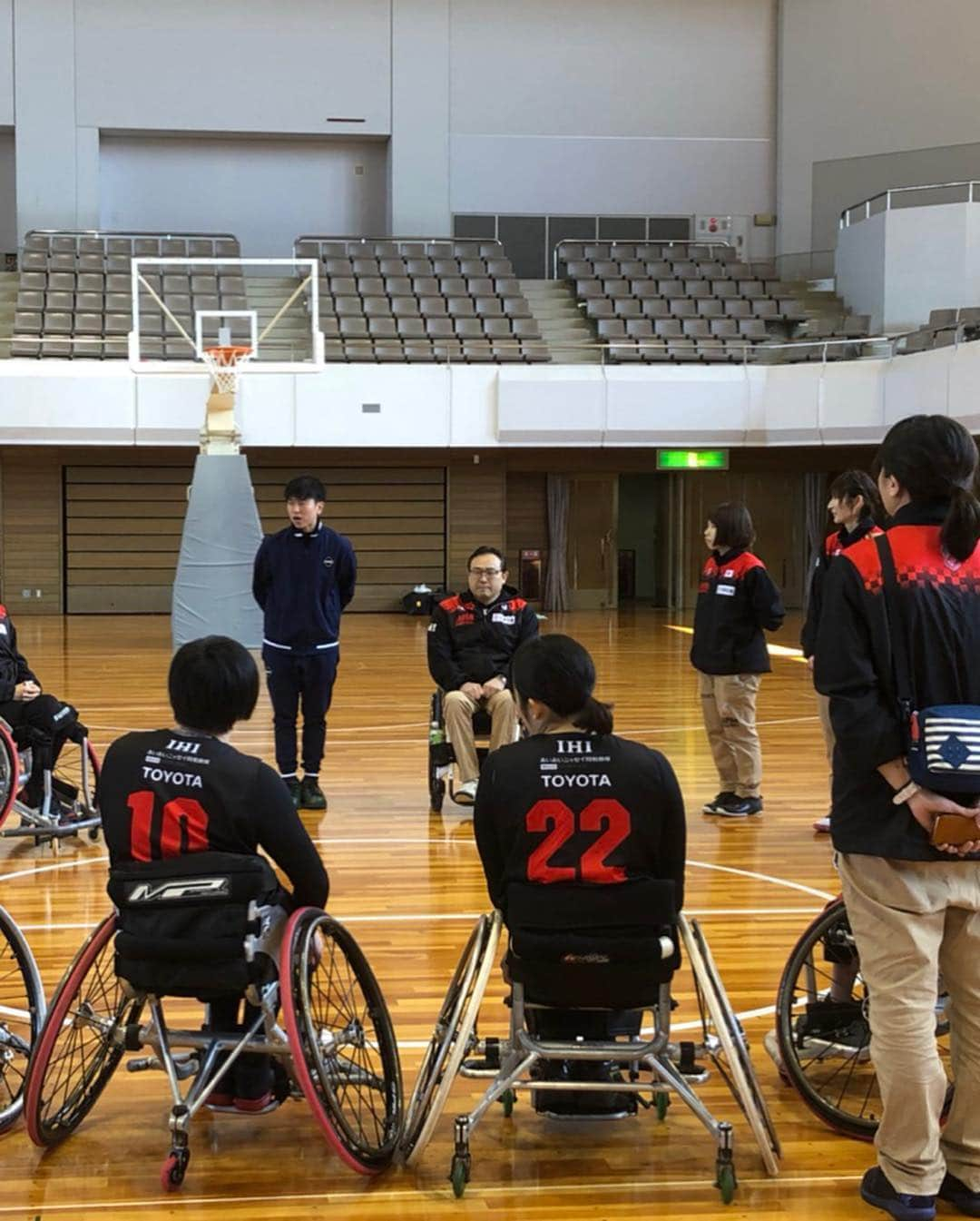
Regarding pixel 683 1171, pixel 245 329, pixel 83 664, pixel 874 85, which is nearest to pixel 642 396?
pixel 245 329

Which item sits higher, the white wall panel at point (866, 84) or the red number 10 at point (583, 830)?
the white wall panel at point (866, 84)

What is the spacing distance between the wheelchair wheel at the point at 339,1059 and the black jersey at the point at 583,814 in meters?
0.37

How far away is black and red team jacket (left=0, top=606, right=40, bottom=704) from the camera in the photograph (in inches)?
229

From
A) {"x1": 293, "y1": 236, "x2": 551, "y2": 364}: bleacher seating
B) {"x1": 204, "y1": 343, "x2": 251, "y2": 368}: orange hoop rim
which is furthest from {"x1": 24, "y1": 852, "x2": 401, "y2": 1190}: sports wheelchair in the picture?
{"x1": 293, "y1": 236, "x2": 551, "y2": 364}: bleacher seating

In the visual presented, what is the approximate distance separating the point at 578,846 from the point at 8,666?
3.60 metres

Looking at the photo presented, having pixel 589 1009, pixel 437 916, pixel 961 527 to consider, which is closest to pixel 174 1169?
pixel 589 1009

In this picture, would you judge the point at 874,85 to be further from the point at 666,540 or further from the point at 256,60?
the point at 256,60

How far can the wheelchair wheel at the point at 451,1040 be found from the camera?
2871 mm

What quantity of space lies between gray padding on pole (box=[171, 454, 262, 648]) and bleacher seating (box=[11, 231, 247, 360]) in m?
4.29

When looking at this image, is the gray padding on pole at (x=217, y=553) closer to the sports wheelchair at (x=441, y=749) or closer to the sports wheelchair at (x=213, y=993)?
the sports wheelchair at (x=441, y=749)

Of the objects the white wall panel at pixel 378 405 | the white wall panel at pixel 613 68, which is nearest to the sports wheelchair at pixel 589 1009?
the white wall panel at pixel 378 405

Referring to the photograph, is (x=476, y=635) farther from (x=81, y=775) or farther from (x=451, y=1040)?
(x=451, y=1040)

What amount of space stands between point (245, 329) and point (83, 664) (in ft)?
20.1

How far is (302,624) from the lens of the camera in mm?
6797
